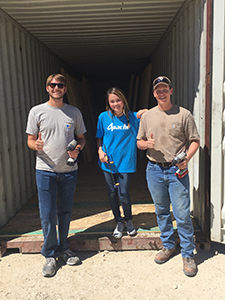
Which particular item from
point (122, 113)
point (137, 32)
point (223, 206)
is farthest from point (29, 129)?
point (137, 32)

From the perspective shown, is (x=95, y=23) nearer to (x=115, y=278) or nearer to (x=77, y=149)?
(x=77, y=149)

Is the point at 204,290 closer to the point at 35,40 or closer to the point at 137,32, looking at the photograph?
the point at 137,32

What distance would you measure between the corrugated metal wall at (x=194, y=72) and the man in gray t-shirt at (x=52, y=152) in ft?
6.11

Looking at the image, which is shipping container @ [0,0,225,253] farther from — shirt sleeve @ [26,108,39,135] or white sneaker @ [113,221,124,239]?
shirt sleeve @ [26,108,39,135]

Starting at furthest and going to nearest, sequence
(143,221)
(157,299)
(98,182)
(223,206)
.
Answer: (98,182), (143,221), (223,206), (157,299)

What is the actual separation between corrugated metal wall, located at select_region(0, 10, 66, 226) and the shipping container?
0.06 ft

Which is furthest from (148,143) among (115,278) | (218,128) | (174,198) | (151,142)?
(115,278)

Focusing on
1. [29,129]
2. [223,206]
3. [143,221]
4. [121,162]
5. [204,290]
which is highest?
[29,129]

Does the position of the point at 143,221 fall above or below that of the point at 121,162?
below

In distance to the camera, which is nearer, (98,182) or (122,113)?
(122,113)

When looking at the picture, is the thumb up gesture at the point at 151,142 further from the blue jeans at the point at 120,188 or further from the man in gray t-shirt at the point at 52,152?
the man in gray t-shirt at the point at 52,152

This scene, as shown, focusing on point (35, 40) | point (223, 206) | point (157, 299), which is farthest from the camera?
point (35, 40)

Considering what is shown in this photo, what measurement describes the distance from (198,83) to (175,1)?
1.63 meters

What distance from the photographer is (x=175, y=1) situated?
434cm
